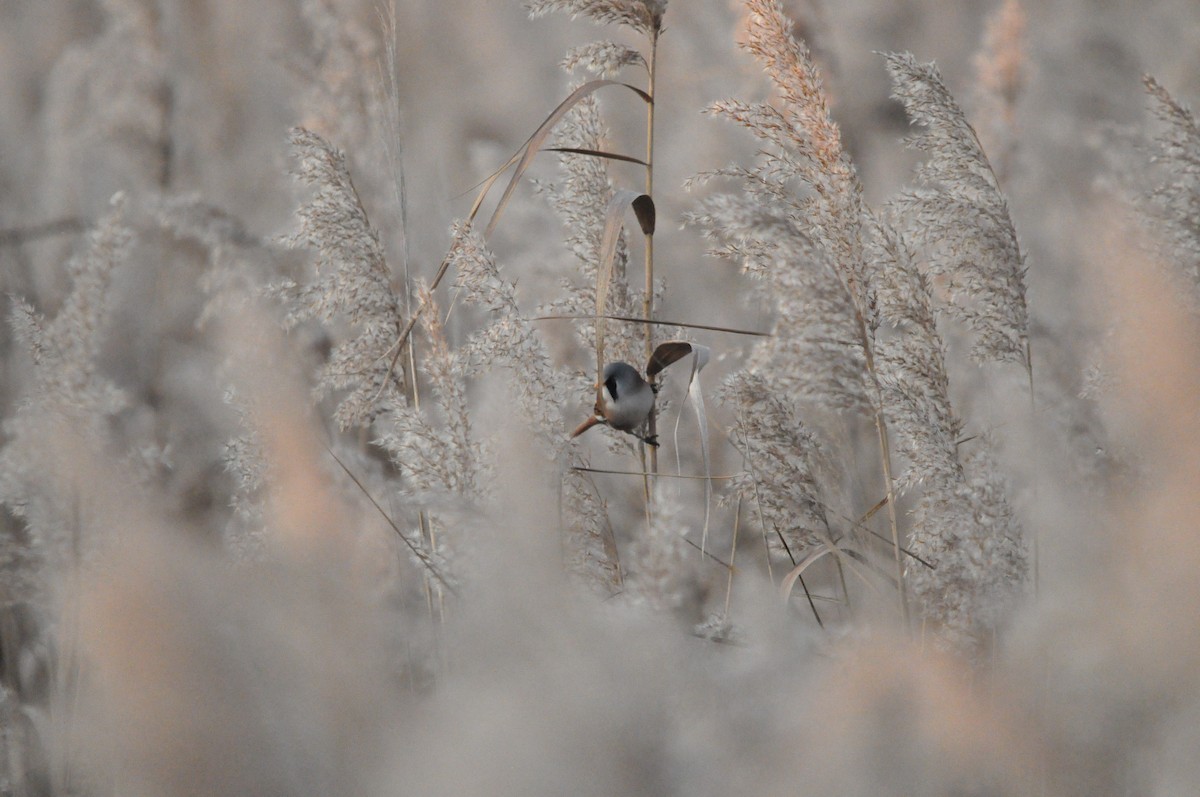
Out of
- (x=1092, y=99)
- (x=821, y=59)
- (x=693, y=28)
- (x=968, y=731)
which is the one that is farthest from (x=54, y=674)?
(x=1092, y=99)

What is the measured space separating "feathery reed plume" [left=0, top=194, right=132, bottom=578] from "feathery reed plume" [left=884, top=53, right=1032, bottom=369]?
2.32 ft

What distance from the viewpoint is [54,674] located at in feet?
2.43

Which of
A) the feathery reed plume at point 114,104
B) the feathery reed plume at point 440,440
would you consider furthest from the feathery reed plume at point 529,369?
the feathery reed plume at point 114,104

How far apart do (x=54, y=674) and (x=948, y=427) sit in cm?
72

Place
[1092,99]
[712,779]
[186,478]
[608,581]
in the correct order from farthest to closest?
[1092,99]
[186,478]
[608,581]
[712,779]

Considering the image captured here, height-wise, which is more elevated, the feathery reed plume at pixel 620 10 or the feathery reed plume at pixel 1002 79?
the feathery reed plume at pixel 1002 79

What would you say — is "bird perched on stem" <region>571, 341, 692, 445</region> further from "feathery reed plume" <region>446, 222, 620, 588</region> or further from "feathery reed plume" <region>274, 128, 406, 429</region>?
"feathery reed plume" <region>274, 128, 406, 429</region>

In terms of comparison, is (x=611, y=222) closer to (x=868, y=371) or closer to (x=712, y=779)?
(x=868, y=371)

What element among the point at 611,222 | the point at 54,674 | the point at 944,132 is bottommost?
the point at 54,674

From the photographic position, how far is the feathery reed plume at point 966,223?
86 centimetres

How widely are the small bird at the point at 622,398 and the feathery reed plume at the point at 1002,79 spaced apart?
1091 mm

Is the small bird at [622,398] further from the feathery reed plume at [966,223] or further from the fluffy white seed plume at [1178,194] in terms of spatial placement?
the fluffy white seed plume at [1178,194]

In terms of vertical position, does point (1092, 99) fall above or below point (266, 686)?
above

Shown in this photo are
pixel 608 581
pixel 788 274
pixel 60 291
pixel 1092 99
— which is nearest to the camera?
pixel 788 274
